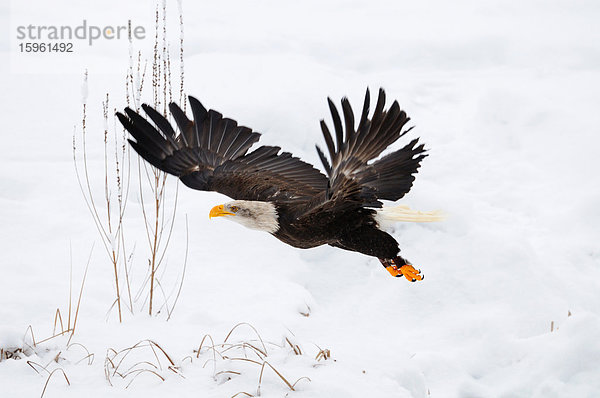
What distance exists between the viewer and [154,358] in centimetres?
342

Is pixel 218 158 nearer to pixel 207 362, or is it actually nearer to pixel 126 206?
pixel 207 362

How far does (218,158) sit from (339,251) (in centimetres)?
204

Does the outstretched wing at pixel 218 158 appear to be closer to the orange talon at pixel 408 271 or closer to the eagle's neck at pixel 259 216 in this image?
the eagle's neck at pixel 259 216

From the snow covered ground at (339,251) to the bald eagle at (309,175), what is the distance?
74 centimetres

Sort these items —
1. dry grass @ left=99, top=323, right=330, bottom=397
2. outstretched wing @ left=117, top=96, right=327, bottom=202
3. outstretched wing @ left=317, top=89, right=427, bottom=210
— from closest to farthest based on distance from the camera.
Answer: outstretched wing @ left=317, top=89, right=427, bottom=210, dry grass @ left=99, top=323, right=330, bottom=397, outstretched wing @ left=117, top=96, right=327, bottom=202

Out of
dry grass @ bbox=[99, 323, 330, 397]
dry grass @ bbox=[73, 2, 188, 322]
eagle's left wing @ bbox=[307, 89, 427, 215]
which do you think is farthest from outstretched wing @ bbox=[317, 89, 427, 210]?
dry grass @ bbox=[73, 2, 188, 322]

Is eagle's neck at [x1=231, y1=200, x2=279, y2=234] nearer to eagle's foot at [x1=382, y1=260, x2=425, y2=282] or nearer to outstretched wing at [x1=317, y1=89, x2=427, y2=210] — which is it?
outstretched wing at [x1=317, y1=89, x2=427, y2=210]

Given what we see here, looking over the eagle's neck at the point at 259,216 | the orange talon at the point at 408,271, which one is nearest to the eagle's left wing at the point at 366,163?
the eagle's neck at the point at 259,216

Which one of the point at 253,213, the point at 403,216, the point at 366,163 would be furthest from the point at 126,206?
the point at 366,163

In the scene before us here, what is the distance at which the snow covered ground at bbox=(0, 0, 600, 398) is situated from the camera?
3.66 metres

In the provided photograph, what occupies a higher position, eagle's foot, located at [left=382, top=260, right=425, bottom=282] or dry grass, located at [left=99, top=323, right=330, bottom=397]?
eagle's foot, located at [left=382, top=260, right=425, bottom=282]

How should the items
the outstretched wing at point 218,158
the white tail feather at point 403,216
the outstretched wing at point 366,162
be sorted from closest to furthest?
the outstretched wing at point 366,162, the white tail feather at point 403,216, the outstretched wing at point 218,158

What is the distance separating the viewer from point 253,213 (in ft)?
10.5

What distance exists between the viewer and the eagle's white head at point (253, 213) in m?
3.14
